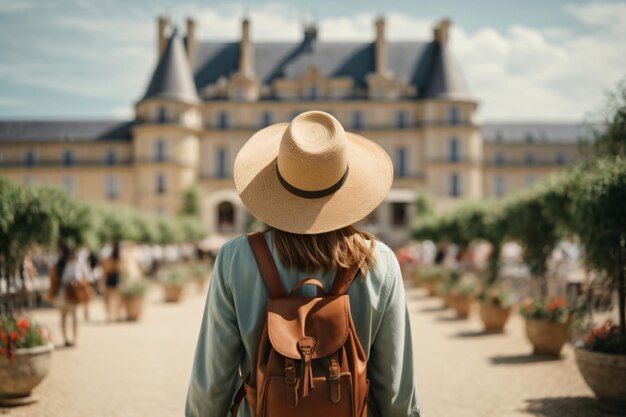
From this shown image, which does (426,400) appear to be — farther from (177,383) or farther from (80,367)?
(80,367)

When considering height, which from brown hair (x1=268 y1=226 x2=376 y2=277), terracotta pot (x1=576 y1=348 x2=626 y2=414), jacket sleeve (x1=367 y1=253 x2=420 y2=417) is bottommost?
terracotta pot (x1=576 y1=348 x2=626 y2=414)

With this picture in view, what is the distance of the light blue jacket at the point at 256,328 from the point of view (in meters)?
2.49

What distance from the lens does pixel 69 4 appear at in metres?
9.50

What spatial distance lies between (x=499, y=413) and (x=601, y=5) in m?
7.44

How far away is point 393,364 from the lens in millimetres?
2557

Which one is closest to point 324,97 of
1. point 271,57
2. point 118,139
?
point 271,57

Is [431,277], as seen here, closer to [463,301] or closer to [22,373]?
[463,301]

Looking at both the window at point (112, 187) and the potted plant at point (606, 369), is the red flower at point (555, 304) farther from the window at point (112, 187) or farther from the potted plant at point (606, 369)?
the window at point (112, 187)

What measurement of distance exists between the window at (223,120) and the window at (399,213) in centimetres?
1578

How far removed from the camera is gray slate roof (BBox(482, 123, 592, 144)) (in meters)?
63.8

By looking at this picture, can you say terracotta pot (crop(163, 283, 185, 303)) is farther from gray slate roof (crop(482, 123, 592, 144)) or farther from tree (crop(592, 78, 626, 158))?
gray slate roof (crop(482, 123, 592, 144))

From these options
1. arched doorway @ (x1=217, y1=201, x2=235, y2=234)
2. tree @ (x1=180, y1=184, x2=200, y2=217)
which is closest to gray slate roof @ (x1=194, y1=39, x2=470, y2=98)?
arched doorway @ (x1=217, y1=201, x2=235, y2=234)

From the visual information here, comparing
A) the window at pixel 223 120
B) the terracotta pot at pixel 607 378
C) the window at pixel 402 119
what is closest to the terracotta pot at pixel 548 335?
the terracotta pot at pixel 607 378

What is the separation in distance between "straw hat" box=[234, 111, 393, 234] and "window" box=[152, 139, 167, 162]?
49.2 m
